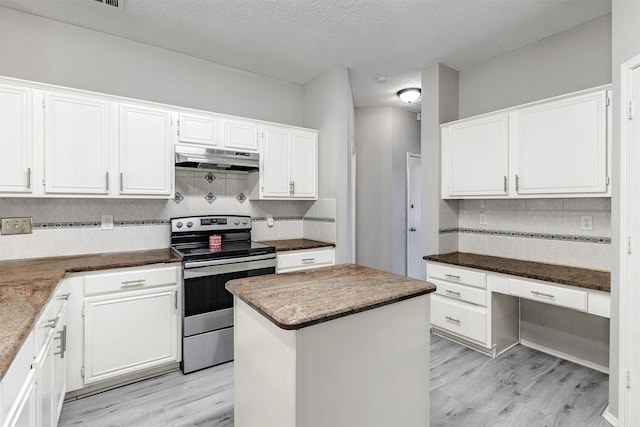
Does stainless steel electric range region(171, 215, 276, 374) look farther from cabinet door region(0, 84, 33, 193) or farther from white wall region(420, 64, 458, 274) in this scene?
white wall region(420, 64, 458, 274)

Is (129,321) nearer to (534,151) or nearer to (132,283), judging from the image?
(132,283)

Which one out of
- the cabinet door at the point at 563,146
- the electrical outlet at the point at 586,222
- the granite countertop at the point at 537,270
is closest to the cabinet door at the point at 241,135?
the granite countertop at the point at 537,270

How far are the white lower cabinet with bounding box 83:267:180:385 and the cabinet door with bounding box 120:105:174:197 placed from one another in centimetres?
70

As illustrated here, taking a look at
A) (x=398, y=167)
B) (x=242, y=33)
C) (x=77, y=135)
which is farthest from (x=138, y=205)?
(x=398, y=167)

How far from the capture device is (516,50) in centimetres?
300

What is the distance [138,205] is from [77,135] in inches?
28.9

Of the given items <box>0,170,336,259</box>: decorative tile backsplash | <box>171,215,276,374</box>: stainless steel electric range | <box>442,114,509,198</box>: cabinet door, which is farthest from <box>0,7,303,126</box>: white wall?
<box>442,114,509,198</box>: cabinet door

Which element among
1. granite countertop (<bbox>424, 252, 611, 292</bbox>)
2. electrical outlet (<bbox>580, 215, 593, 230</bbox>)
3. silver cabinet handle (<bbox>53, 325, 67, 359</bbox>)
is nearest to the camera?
silver cabinet handle (<bbox>53, 325, 67, 359</bbox>)

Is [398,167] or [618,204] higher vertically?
[398,167]

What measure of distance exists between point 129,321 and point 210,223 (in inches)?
42.1

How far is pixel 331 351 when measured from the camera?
1.29 meters

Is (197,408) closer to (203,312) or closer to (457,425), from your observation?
(203,312)

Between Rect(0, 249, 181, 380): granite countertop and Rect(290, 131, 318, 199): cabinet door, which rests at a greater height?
Rect(290, 131, 318, 199): cabinet door

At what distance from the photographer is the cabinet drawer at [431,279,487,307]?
9.00 ft
